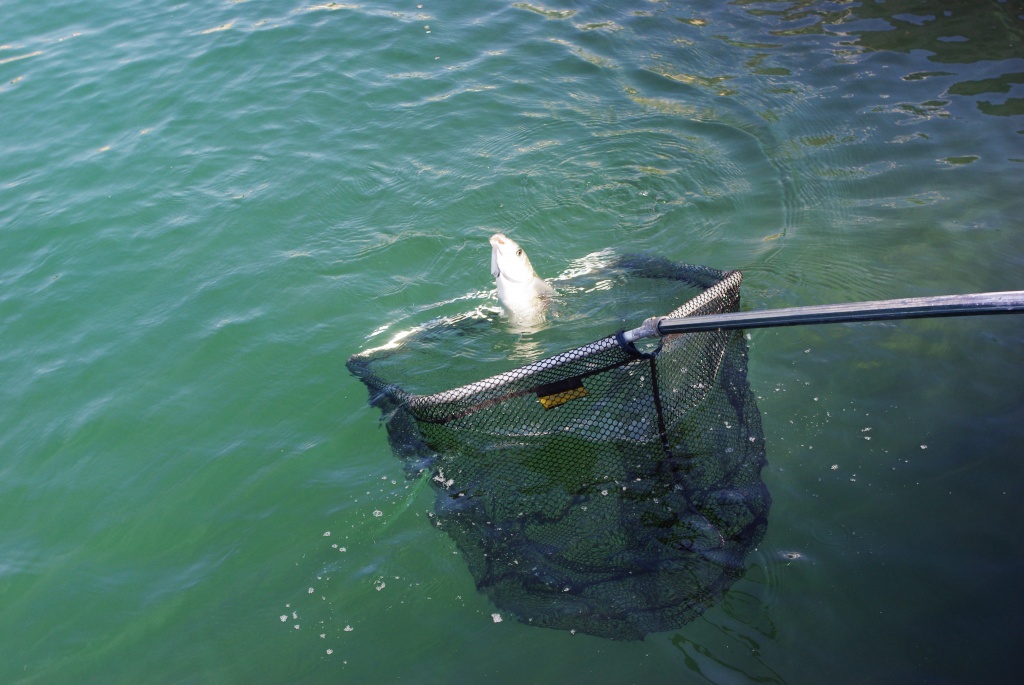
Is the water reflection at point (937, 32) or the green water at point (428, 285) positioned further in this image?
the water reflection at point (937, 32)

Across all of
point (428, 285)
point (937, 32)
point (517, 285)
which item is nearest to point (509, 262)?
point (517, 285)

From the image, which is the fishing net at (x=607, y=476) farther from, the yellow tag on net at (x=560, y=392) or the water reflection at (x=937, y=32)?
the water reflection at (x=937, y=32)

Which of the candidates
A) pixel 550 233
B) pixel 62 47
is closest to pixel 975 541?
pixel 550 233

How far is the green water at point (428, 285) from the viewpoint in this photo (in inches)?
176

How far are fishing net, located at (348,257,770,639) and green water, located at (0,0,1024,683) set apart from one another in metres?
0.19

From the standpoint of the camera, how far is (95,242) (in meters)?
7.97

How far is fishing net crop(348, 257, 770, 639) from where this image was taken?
427 centimetres

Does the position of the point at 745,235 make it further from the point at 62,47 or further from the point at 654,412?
the point at 62,47

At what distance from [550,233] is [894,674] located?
199 inches

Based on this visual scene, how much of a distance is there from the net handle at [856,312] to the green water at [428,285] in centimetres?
167

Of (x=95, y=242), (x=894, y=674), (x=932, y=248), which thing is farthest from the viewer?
(x=95, y=242)

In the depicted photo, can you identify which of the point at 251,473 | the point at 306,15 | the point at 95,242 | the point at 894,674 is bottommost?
the point at 894,674

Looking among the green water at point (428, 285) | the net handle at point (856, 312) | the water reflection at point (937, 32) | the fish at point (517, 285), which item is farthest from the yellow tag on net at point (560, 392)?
the water reflection at point (937, 32)

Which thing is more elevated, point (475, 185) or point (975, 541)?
point (475, 185)
